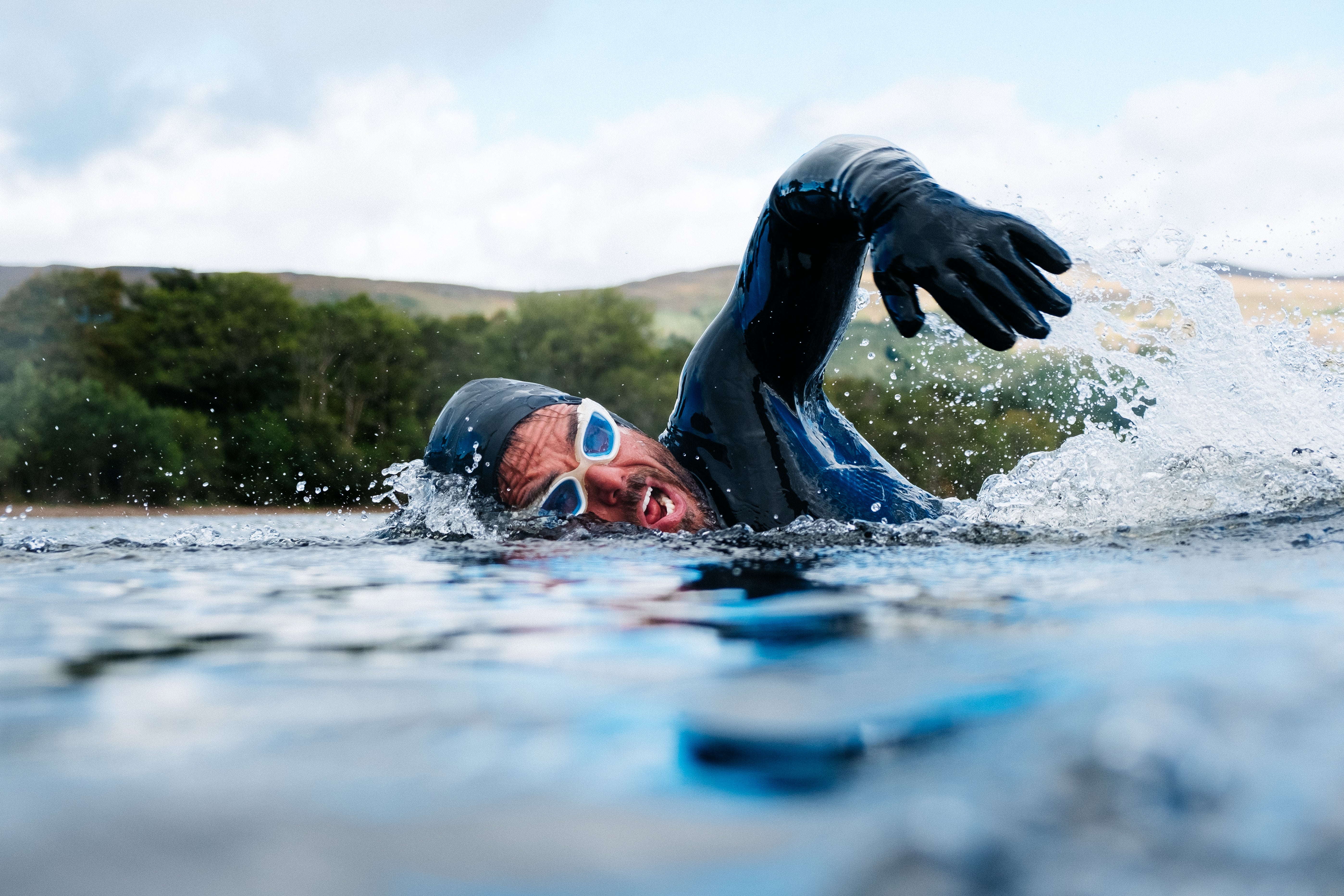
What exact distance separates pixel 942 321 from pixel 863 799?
2426 mm

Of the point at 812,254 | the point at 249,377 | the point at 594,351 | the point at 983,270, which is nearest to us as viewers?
the point at 983,270

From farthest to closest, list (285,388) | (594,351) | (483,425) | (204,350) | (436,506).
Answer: (594,351) → (285,388) → (204,350) → (436,506) → (483,425)

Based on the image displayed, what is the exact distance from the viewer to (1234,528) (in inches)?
80.3

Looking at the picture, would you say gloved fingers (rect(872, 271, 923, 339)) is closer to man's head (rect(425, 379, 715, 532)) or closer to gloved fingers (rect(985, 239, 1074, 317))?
gloved fingers (rect(985, 239, 1074, 317))

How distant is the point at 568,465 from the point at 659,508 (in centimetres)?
28

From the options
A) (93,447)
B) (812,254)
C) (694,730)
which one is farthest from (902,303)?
(93,447)

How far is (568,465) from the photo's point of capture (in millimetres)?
2818

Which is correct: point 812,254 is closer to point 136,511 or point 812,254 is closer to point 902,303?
Result: point 902,303

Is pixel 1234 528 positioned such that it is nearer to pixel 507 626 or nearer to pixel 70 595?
pixel 507 626

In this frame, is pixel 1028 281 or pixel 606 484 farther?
pixel 606 484

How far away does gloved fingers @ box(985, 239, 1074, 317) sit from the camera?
6.22ft

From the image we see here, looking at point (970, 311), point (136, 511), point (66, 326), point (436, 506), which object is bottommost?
point (136, 511)

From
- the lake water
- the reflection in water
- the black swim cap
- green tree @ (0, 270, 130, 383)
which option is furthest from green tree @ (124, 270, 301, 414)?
the reflection in water

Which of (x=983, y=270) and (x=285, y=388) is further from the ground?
(x=983, y=270)
